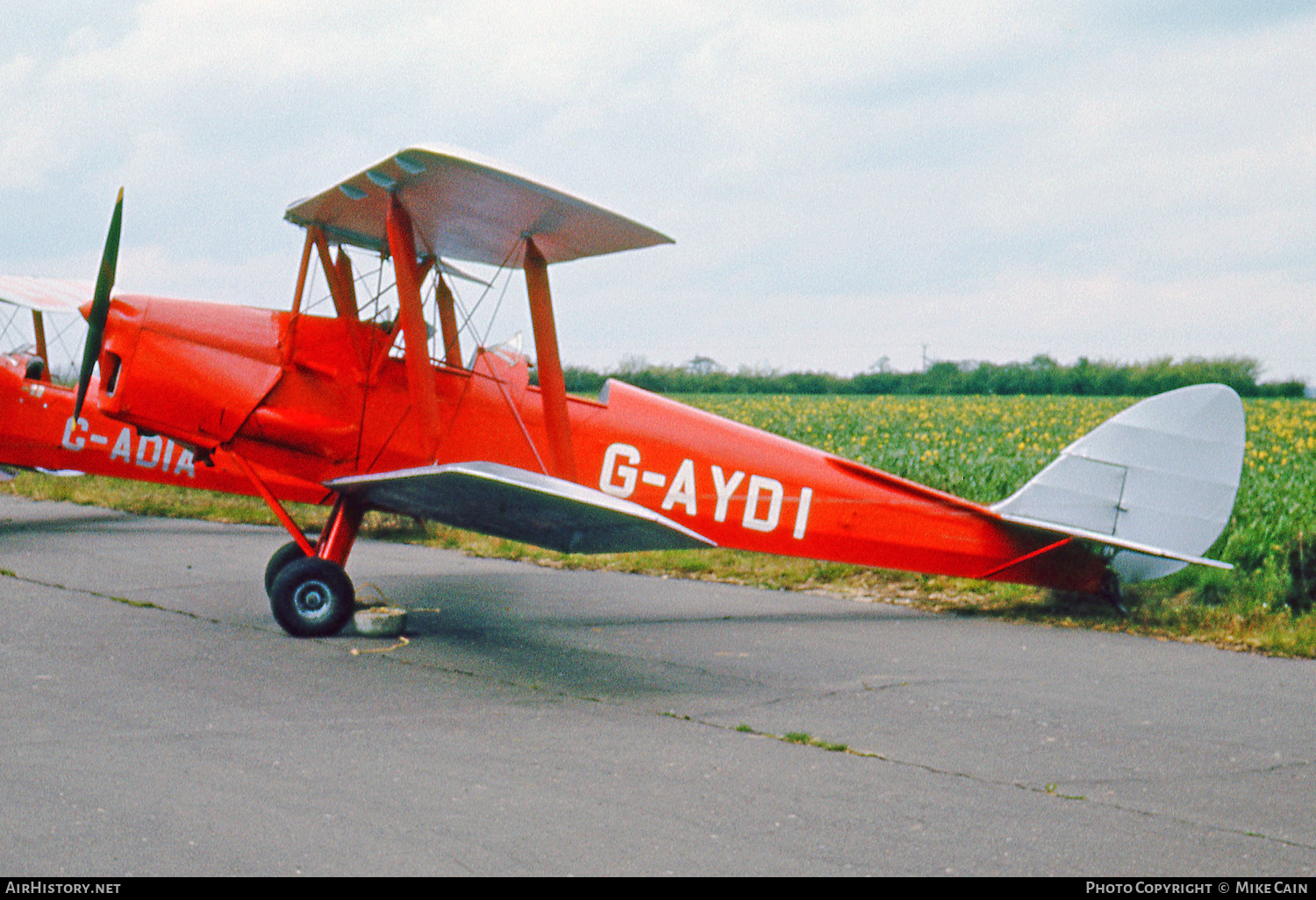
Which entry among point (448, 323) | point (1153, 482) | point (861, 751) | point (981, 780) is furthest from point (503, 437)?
point (1153, 482)

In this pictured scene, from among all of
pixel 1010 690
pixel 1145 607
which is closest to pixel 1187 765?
pixel 1010 690

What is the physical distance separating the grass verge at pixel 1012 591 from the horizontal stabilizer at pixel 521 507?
1982 millimetres

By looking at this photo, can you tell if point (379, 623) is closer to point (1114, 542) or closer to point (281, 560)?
point (281, 560)

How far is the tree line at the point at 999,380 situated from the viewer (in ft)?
100

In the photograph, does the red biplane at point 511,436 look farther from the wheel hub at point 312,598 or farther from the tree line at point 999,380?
the tree line at point 999,380

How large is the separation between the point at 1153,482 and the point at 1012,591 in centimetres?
136

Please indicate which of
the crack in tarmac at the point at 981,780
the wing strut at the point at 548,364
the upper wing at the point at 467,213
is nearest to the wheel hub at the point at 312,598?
the wing strut at the point at 548,364

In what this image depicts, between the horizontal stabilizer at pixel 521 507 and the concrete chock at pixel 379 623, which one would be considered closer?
the horizontal stabilizer at pixel 521 507

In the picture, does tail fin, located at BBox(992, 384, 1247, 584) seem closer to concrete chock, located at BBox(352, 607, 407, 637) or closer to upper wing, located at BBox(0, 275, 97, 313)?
concrete chock, located at BBox(352, 607, 407, 637)

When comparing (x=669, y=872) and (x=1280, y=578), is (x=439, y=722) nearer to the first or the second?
(x=669, y=872)

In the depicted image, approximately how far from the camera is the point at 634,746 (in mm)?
4258

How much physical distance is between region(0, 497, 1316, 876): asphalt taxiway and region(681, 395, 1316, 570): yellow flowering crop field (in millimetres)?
2417

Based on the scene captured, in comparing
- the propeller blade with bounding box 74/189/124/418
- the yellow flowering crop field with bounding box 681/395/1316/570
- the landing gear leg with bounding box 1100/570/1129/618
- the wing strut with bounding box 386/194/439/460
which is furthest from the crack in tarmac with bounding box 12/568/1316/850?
the yellow flowering crop field with bounding box 681/395/1316/570

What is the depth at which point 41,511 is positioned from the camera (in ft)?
41.9
